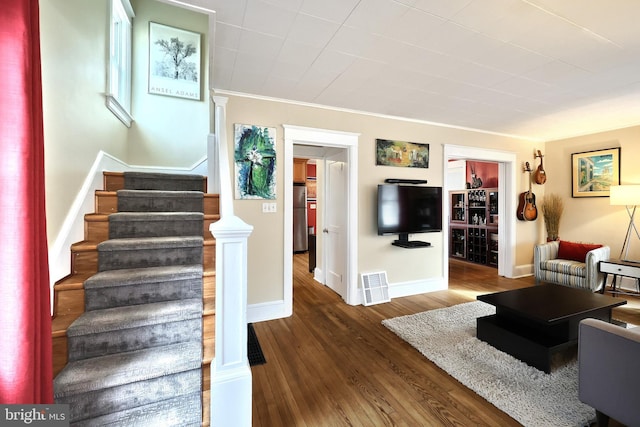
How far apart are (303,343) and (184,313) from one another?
4.17 feet

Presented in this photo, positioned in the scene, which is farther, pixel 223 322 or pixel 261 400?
pixel 261 400

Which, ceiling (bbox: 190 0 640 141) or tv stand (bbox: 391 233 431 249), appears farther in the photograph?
tv stand (bbox: 391 233 431 249)

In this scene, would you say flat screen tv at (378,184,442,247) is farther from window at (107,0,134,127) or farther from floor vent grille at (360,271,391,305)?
window at (107,0,134,127)

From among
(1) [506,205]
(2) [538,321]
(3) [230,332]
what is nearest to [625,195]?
(1) [506,205]

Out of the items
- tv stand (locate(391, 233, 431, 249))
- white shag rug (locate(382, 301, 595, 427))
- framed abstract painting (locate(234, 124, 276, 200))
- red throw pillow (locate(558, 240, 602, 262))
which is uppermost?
framed abstract painting (locate(234, 124, 276, 200))

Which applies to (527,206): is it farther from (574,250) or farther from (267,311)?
(267,311)

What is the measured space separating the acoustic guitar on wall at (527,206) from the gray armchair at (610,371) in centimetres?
377

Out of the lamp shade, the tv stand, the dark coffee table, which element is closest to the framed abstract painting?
the tv stand

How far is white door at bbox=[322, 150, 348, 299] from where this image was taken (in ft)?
11.9

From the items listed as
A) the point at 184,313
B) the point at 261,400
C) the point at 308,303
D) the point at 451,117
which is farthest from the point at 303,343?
the point at 451,117

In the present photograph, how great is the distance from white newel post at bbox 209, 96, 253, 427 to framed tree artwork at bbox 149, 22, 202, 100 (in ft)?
10.2

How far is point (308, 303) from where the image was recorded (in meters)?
3.49

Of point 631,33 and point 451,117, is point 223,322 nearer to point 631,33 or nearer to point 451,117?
point 631,33

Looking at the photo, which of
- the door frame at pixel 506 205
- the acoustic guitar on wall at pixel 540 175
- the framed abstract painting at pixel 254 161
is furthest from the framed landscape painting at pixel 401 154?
the acoustic guitar on wall at pixel 540 175
